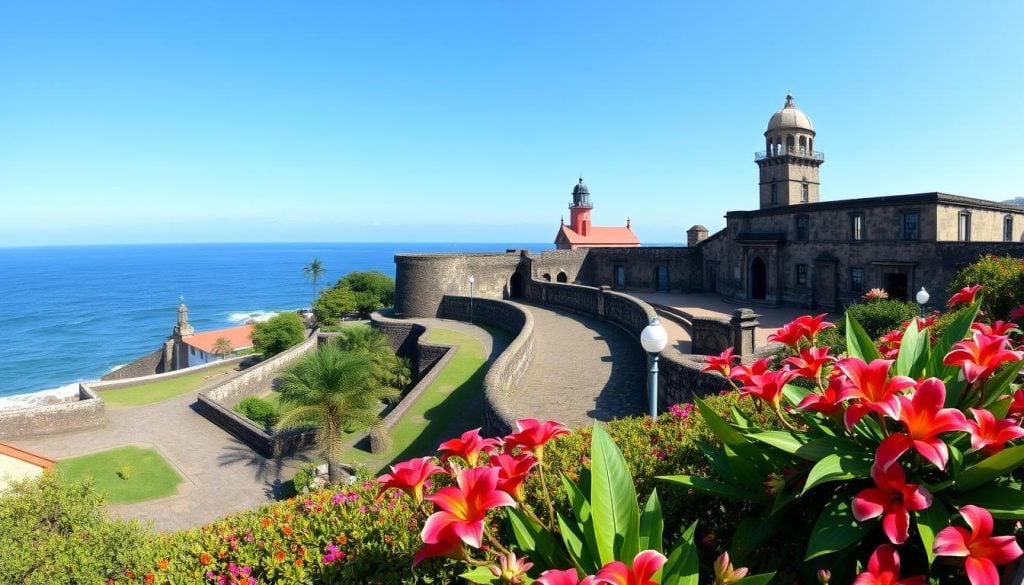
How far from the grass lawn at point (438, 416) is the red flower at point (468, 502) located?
15.0 meters

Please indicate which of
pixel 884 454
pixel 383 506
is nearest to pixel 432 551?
pixel 884 454

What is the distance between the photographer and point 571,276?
41.0m

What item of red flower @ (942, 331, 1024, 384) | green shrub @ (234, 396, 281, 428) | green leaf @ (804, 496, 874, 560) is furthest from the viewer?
green shrub @ (234, 396, 281, 428)

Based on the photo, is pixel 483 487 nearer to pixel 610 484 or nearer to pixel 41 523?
pixel 610 484

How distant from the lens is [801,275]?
95.9 feet

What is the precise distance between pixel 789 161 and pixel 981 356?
38572 millimetres

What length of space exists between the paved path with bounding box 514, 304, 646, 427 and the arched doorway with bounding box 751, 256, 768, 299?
11760 mm

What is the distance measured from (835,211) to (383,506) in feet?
95.5

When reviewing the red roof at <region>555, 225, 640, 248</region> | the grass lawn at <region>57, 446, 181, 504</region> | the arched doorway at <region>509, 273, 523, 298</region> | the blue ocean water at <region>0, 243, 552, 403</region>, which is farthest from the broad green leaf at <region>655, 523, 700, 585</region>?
the blue ocean water at <region>0, 243, 552, 403</region>

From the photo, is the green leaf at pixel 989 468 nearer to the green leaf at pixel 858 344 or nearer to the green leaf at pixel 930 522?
the green leaf at pixel 930 522

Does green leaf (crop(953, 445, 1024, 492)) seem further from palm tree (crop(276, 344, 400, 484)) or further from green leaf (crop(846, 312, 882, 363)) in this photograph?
palm tree (crop(276, 344, 400, 484))

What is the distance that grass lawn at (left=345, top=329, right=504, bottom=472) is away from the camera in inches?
671

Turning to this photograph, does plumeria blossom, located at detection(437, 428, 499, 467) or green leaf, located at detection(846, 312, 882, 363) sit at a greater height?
green leaf, located at detection(846, 312, 882, 363)

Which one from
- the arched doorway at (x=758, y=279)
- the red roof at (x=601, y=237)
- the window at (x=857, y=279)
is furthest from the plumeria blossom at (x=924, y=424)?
the red roof at (x=601, y=237)
